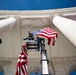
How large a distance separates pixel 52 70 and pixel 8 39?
158 inches

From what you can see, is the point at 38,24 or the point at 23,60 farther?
the point at 38,24

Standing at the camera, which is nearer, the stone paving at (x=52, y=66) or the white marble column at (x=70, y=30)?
the white marble column at (x=70, y=30)

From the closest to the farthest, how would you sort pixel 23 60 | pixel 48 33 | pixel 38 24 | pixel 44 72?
pixel 44 72 → pixel 23 60 → pixel 48 33 → pixel 38 24

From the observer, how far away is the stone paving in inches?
441

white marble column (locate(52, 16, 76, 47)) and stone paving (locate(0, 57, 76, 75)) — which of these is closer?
white marble column (locate(52, 16, 76, 47))

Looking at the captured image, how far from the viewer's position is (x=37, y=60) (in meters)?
12.9

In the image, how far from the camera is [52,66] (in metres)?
12.0

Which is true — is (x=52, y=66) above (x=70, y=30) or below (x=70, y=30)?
below

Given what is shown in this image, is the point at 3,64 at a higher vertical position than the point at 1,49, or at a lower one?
lower

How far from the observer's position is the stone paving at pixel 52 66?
11.2 metres

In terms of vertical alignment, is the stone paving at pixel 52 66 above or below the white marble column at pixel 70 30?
below

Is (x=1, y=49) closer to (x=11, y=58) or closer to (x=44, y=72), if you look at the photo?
(x=11, y=58)

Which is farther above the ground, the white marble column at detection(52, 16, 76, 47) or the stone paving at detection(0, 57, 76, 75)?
the white marble column at detection(52, 16, 76, 47)

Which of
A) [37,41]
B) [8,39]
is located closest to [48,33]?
[37,41]
